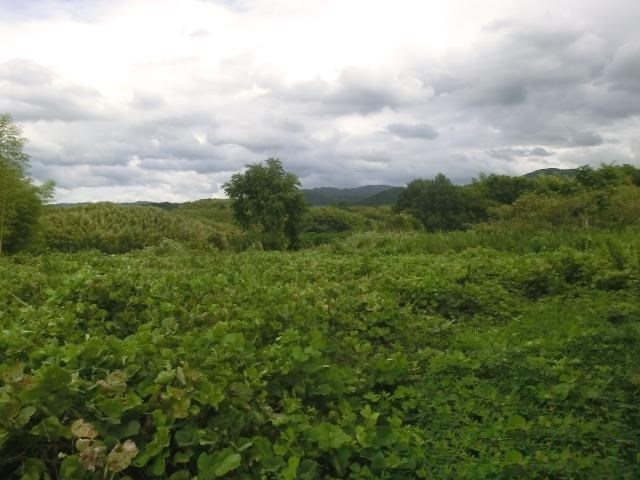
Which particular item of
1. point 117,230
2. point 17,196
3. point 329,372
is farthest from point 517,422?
point 117,230

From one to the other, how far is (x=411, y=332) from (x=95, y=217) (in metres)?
23.7

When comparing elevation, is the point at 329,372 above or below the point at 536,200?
below

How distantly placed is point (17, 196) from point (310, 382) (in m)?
15.2

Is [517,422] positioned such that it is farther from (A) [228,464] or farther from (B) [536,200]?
(B) [536,200]

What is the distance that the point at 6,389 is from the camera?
221cm

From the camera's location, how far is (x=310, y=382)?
3039 millimetres

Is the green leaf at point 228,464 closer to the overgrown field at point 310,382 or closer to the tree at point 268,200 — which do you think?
the overgrown field at point 310,382

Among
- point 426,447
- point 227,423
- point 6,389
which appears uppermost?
point 6,389

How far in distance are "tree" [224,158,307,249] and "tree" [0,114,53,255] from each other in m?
9.49

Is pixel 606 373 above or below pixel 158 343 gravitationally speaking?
below

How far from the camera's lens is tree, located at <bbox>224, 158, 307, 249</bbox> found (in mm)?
24938

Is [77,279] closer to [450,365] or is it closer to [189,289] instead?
[189,289]

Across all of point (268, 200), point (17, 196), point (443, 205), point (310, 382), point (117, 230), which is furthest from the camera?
point (443, 205)

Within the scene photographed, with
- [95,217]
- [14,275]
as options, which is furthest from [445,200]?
[14,275]
